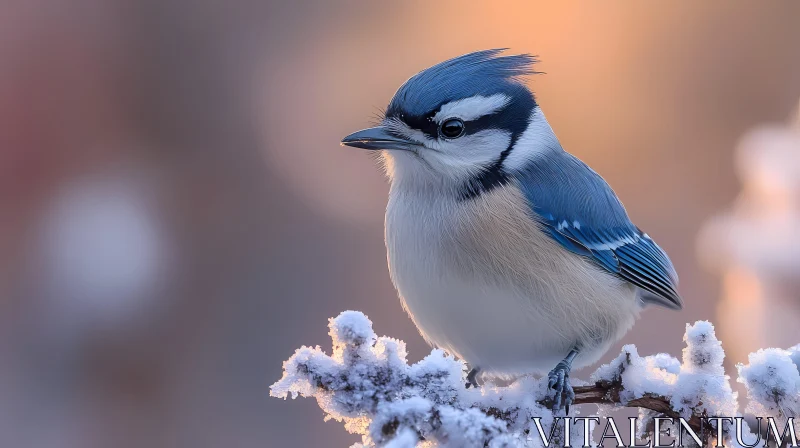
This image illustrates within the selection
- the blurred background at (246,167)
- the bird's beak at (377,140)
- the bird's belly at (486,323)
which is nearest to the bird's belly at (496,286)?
the bird's belly at (486,323)

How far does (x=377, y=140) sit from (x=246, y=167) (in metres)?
1.84

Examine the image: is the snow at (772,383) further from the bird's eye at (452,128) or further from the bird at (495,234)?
the bird's eye at (452,128)

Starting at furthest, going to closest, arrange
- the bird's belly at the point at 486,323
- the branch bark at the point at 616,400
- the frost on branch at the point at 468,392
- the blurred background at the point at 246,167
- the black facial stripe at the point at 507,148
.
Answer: the blurred background at the point at 246,167
the black facial stripe at the point at 507,148
the bird's belly at the point at 486,323
the branch bark at the point at 616,400
the frost on branch at the point at 468,392

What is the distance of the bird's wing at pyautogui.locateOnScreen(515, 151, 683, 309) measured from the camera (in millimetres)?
1395

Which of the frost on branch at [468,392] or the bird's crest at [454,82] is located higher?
the bird's crest at [454,82]

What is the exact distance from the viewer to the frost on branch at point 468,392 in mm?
795

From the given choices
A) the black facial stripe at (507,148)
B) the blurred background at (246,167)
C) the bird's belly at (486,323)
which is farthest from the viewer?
the blurred background at (246,167)

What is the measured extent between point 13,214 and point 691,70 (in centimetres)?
257

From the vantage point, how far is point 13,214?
2.69m

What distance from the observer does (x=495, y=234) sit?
129 cm

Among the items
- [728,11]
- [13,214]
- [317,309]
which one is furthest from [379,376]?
[728,11]

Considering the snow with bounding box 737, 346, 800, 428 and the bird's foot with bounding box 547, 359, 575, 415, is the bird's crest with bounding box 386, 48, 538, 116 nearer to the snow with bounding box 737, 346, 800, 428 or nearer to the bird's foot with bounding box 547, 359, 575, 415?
the bird's foot with bounding box 547, 359, 575, 415

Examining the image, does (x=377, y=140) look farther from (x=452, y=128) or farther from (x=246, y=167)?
(x=246, y=167)

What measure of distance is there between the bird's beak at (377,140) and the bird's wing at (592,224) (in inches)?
8.6
